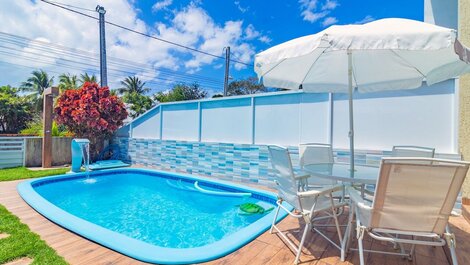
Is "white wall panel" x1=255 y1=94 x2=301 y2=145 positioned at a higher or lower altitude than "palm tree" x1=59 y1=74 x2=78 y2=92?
lower

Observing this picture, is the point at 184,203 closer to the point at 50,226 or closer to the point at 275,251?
the point at 50,226

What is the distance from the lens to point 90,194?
625 centimetres

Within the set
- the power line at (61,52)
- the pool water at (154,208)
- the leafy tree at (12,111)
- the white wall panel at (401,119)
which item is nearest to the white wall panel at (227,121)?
the pool water at (154,208)

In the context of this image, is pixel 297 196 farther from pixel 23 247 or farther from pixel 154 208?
pixel 154 208

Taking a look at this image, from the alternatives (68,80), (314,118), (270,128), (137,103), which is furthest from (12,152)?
(68,80)

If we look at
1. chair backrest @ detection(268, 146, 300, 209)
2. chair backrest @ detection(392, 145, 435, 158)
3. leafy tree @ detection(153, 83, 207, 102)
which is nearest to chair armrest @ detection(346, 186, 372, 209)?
chair backrest @ detection(268, 146, 300, 209)

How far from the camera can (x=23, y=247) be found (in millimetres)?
2684

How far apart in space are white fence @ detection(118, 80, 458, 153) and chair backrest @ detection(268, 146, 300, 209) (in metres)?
2.99

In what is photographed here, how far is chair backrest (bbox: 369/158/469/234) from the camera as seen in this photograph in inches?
73.2

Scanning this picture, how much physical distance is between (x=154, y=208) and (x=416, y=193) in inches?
187

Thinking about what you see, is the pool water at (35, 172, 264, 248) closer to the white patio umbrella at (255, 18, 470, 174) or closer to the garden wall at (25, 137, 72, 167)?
the white patio umbrella at (255, 18, 470, 174)

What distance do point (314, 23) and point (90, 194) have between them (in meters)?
14.6

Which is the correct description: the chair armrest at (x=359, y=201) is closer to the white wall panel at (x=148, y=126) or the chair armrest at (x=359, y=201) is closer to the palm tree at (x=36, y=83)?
the white wall panel at (x=148, y=126)

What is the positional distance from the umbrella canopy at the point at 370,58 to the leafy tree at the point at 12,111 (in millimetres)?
24945
